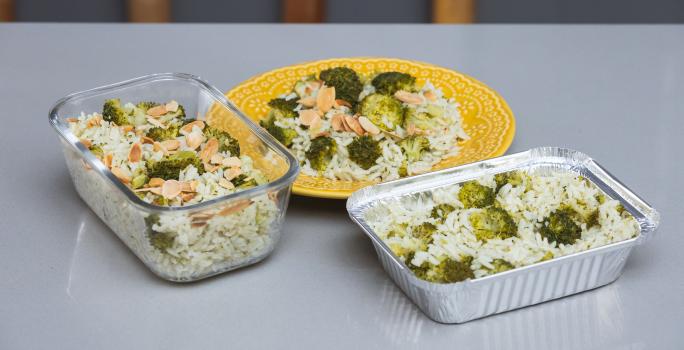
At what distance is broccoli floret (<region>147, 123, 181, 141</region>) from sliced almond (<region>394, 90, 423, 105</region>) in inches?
17.8

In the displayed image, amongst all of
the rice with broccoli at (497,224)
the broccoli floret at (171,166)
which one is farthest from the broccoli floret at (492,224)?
the broccoli floret at (171,166)

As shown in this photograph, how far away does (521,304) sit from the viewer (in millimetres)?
1524

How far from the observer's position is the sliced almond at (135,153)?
1.69 meters

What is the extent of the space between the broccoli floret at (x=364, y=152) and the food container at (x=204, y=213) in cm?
19

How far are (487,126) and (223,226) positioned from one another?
2.27 feet

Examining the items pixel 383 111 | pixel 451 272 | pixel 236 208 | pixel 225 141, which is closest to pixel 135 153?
pixel 225 141

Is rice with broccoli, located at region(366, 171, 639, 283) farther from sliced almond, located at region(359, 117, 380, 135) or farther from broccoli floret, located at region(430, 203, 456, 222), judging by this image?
sliced almond, located at region(359, 117, 380, 135)

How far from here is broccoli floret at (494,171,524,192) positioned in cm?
170

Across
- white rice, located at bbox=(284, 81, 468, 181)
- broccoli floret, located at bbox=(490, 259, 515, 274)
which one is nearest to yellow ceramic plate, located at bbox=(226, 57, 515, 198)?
white rice, located at bbox=(284, 81, 468, 181)

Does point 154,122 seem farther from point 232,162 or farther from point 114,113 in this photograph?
point 232,162

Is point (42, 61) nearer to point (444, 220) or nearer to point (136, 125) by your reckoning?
point (136, 125)

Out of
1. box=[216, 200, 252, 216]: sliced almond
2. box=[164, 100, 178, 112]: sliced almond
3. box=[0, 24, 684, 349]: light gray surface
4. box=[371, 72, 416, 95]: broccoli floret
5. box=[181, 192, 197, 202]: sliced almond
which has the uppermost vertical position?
box=[371, 72, 416, 95]: broccoli floret

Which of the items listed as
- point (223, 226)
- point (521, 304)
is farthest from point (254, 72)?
point (521, 304)

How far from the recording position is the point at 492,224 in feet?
5.16
